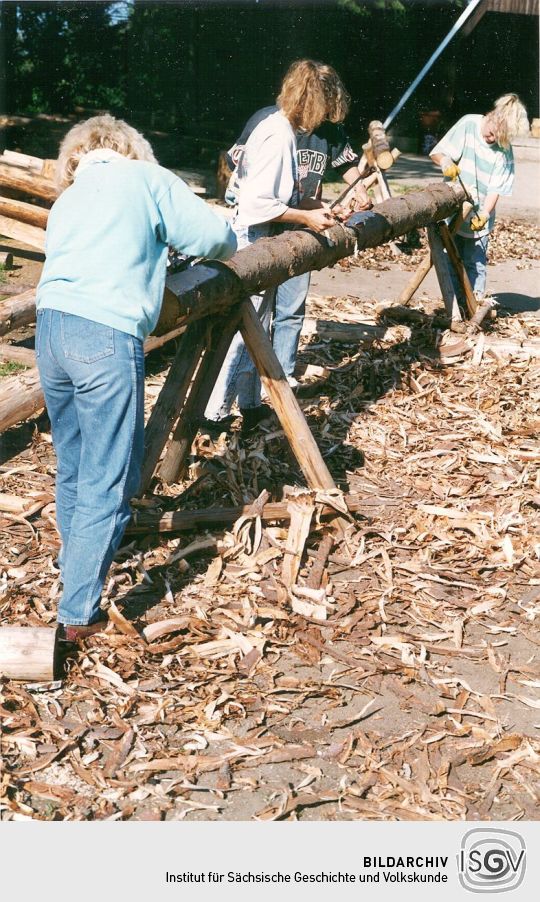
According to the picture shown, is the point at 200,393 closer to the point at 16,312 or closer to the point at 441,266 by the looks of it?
the point at 16,312

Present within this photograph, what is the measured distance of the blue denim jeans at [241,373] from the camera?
5.56m

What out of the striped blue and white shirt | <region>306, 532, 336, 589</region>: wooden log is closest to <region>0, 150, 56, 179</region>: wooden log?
the striped blue and white shirt

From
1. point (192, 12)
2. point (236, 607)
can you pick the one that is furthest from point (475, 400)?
point (192, 12)

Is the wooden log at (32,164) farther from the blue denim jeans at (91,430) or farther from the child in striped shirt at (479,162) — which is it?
the blue denim jeans at (91,430)

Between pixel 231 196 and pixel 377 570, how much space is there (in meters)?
2.51

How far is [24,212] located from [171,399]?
15.0 feet

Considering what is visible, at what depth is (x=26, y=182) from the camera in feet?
30.2

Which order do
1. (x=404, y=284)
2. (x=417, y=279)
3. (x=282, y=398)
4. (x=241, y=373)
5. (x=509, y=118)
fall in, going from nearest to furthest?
(x=282, y=398), (x=241, y=373), (x=509, y=118), (x=417, y=279), (x=404, y=284)

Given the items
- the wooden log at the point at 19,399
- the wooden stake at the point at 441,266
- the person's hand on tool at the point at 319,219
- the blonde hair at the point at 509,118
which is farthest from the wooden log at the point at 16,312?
the blonde hair at the point at 509,118

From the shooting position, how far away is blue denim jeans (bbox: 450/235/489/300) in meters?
8.28

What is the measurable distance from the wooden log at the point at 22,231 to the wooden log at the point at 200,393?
4002 mm

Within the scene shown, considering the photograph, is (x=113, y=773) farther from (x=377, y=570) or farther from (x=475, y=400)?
(x=475, y=400)
